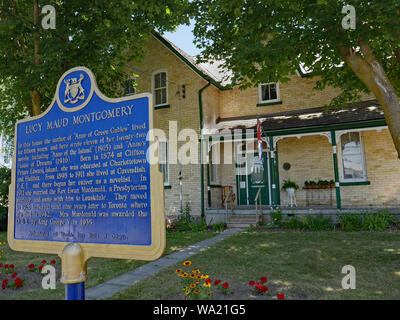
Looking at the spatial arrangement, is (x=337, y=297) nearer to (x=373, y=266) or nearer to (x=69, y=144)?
(x=373, y=266)

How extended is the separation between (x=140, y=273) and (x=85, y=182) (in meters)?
4.33

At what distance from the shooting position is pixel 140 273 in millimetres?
6809

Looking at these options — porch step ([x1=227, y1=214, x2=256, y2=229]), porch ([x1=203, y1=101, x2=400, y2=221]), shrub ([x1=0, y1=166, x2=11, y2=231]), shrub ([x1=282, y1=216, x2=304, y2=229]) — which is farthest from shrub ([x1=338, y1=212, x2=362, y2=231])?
shrub ([x1=0, y1=166, x2=11, y2=231])

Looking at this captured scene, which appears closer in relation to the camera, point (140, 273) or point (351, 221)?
point (140, 273)

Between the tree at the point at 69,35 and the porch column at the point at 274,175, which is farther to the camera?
the porch column at the point at 274,175

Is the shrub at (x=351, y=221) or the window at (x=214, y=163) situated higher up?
the window at (x=214, y=163)

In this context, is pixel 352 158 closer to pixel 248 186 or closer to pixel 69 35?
pixel 248 186

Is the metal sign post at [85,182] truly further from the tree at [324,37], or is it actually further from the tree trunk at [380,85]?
the tree trunk at [380,85]

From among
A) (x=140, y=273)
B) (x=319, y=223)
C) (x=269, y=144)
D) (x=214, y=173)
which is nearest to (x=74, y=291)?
(x=140, y=273)

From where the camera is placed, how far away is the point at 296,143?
14477mm

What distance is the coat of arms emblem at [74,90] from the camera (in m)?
3.23

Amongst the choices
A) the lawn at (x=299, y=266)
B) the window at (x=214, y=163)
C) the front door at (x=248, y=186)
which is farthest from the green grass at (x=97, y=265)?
the window at (x=214, y=163)

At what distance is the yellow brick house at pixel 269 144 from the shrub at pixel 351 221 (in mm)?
479

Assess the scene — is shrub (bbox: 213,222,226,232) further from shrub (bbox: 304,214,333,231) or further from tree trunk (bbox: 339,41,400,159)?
tree trunk (bbox: 339,41,400,159)
